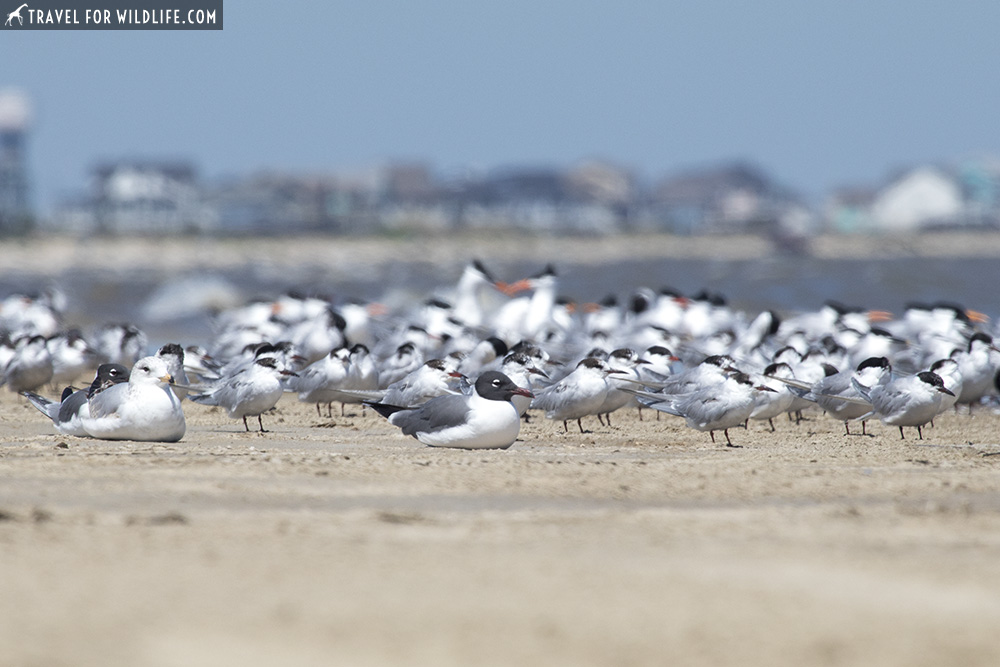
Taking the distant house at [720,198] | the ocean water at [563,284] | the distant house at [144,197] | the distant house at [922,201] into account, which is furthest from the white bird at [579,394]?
the distant house at [922,201]

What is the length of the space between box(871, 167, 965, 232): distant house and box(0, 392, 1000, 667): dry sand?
98.7 m

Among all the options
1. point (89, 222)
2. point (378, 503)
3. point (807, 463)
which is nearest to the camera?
point (378, 503)

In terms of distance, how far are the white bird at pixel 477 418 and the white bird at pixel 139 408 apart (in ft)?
4.98

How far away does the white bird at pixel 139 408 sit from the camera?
823 centimetres

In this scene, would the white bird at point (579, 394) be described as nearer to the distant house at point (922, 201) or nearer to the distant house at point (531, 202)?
the distant house at point (531, 202)

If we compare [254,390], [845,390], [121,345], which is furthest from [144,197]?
[845,390]

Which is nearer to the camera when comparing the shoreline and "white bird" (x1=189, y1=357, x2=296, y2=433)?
"white bird" (x1=189, y1=357, x2=296, y2=433)

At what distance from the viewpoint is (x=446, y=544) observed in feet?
18.0

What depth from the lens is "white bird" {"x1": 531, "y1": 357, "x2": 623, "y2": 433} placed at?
32.7 ft

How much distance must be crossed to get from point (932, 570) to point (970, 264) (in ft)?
183

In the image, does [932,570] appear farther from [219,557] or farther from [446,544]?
[219,557]

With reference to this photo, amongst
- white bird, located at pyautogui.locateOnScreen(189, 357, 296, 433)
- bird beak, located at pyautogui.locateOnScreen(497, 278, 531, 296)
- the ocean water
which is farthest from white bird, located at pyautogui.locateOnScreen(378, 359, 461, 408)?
the ocean water

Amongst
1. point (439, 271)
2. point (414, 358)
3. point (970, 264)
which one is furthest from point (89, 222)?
point (414, 358)

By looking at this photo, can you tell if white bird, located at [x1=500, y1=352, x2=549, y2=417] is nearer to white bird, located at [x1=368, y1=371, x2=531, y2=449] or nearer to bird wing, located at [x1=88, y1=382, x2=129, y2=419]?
white bird, located at [x1=368, y1=371, x2=531, y2=449]
